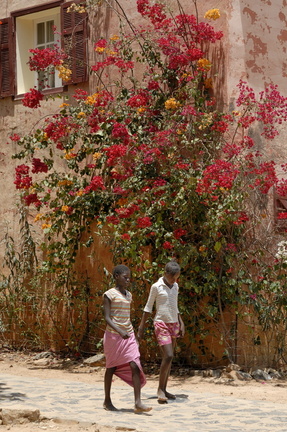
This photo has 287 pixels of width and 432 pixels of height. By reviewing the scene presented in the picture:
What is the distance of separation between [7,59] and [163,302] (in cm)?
756

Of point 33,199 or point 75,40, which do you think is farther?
point 75,40

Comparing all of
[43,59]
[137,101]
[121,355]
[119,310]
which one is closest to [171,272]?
[119,310]

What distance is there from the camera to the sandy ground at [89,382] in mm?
7941

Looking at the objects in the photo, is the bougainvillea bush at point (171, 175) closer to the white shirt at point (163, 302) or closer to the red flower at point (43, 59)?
the red flower at point (43, 59)

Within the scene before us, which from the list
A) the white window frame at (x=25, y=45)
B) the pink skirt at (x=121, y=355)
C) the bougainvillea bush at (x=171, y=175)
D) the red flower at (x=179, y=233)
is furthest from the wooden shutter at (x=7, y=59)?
the pink skirt at (x=121, y=355)

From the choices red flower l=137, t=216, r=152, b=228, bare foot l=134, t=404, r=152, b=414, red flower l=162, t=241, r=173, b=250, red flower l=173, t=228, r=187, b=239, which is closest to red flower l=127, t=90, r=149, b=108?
red flower l=137, t=216, r=152, b=228

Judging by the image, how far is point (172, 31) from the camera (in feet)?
41.2

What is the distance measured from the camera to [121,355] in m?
8.62

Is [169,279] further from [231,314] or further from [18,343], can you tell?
[18,343]

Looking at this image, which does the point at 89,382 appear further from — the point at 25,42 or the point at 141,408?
the point at 25,42

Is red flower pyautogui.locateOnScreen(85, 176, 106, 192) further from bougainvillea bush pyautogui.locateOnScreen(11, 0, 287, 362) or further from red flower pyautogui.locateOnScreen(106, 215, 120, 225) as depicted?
red flower pyautogui.locateOnScreen(106, 215, 120, 225)

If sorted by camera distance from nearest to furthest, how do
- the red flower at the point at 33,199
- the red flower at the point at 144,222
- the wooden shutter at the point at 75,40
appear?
the red flower at the point at 144,222 → the red flower at the point at 33,199 → the wooden shutter at the point at 75,40

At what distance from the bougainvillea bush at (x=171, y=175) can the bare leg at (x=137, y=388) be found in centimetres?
293

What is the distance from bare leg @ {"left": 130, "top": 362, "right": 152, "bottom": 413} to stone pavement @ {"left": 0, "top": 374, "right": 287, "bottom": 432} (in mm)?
89
